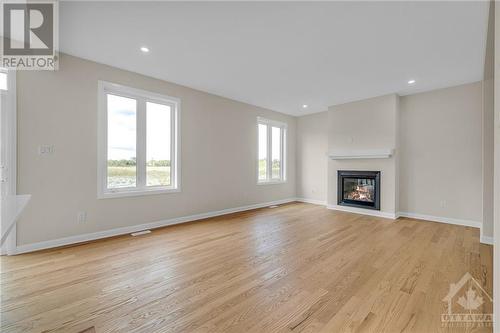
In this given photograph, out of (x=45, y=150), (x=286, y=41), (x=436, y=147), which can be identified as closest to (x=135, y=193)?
(x=45, y=150)

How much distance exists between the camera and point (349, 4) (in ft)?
7.07

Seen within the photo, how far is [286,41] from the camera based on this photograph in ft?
9.16

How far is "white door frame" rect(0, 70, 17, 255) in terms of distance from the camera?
2736 mm

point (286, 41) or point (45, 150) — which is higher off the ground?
point (286, 41)

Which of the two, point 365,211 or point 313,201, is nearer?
point 365,211

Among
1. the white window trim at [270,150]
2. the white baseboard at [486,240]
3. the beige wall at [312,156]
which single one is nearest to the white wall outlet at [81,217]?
the white window trim at [270,150]

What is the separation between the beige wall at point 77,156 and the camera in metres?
2.89

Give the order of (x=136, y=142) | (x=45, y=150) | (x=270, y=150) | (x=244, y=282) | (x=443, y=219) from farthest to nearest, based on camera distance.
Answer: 1. (x=270, y=150)
2. (x=443, y=219)
3. (x=136, y=142)
4. (x=45, y=150)
5. (x=244, y=282)

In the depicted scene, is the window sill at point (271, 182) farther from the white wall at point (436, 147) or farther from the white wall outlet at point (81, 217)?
the white wall outlet at point (81, 217)

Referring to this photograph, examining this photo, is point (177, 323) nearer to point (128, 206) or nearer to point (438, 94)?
point (128, 206)

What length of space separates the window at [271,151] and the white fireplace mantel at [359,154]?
1592 mm

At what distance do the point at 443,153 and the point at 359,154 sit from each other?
4.93ft

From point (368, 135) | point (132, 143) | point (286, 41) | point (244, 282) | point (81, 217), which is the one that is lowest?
point (244, 282)

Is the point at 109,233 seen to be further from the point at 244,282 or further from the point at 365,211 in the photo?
the point at 365,211
